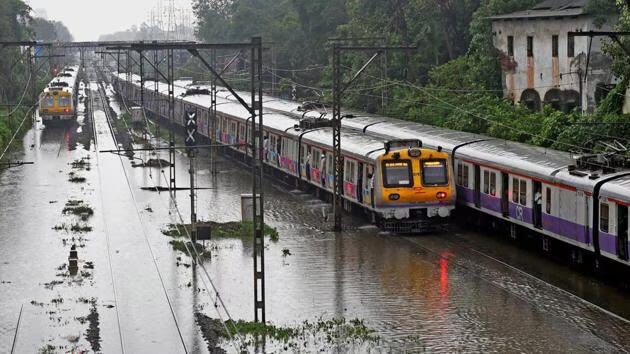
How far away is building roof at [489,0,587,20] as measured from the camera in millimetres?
49094

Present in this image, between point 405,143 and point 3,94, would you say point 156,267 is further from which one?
point 3,94

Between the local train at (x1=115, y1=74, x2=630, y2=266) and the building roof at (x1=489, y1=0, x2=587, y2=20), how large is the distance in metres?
11.2

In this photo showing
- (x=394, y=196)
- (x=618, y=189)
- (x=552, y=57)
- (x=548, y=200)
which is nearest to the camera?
(x=618, y=189)

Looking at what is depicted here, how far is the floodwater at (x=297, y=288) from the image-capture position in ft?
73.5

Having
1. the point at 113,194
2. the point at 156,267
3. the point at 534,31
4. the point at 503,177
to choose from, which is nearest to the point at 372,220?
the point at 503,177

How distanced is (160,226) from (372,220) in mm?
6909

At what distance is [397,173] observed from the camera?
3356 centimetres

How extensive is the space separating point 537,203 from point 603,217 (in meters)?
4.01

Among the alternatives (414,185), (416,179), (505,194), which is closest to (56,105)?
(416,179)

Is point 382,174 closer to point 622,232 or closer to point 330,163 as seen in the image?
point 330,163

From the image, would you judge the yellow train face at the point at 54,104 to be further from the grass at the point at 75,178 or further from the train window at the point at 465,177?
the train window at the point at 465,177

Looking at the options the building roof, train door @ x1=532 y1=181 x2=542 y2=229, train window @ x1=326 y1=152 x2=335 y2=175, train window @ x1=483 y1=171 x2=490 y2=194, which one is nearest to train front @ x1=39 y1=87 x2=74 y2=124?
the building roof

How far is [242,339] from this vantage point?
69.9ft

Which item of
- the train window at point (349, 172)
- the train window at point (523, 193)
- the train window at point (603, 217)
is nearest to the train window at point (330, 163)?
the train window at point (349, 172)
